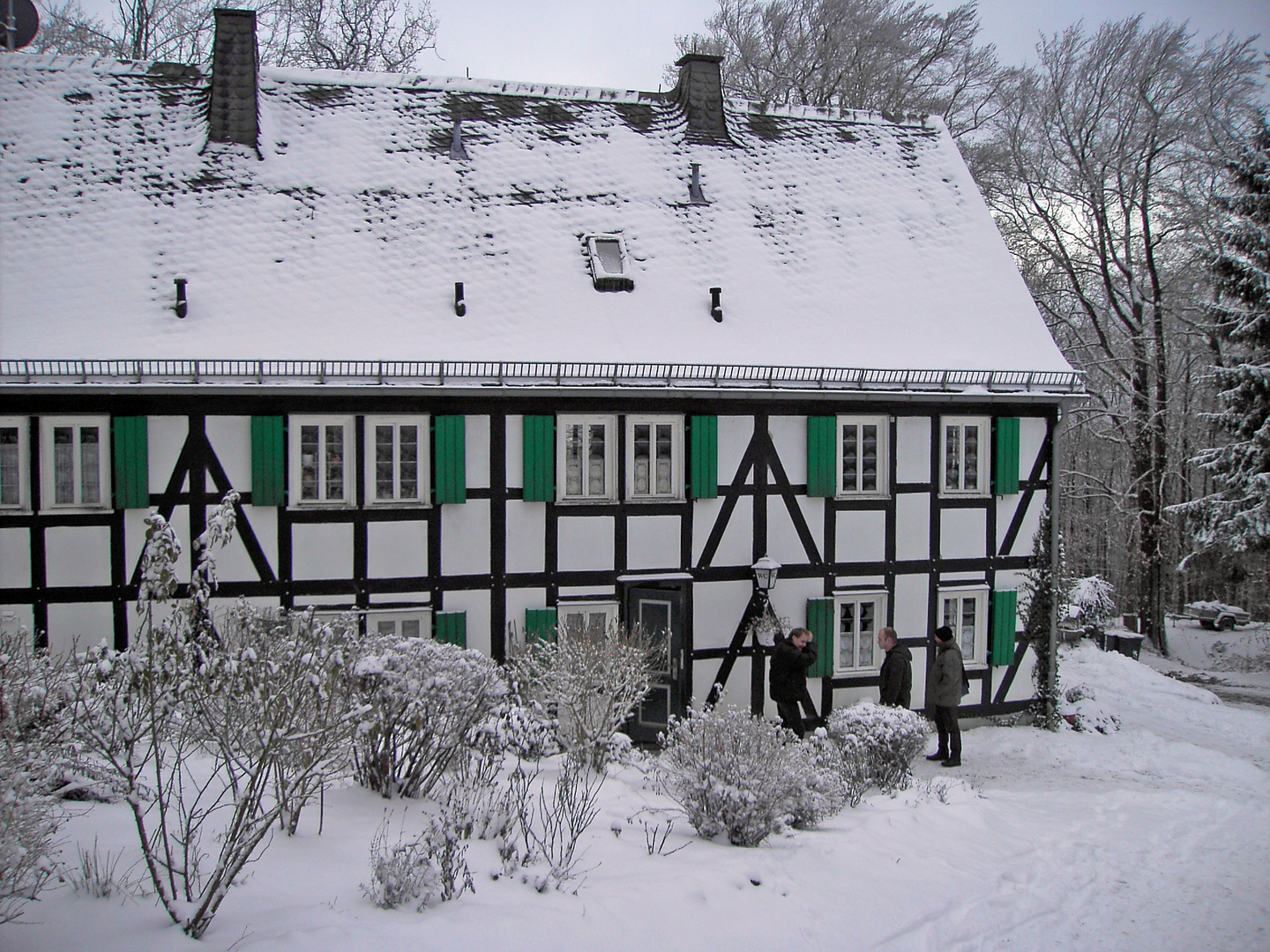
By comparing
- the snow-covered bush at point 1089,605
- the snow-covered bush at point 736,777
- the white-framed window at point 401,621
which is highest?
the white-framed window at point 401,621

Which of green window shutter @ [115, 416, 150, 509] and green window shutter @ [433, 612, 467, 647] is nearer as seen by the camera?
green window shutter @ [115, 416, 150, 509]

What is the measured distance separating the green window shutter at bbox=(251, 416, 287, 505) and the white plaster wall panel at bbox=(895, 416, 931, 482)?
788 centimetres

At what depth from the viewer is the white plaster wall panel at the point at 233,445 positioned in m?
9.97

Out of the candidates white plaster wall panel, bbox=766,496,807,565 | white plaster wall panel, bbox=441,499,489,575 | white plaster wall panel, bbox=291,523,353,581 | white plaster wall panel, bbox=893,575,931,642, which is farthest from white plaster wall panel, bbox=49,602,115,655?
white plaster wall panel, bbox=893,575,931,642

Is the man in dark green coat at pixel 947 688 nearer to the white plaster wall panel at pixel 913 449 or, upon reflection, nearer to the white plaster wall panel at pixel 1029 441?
the white plaster wall panel at pixel 913 449

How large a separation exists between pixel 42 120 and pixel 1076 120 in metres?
21.7

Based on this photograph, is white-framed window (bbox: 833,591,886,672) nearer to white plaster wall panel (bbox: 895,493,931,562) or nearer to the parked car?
white plaster wall panel (bbox: 895,493,931,562)

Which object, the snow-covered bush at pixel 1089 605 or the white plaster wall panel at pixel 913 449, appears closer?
the white plaster wall panel at pixel 913 449

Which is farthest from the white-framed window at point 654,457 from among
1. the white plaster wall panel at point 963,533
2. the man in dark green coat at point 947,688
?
the white plaster wall panel at point 963,533

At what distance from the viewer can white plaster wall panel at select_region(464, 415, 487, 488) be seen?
10680mm

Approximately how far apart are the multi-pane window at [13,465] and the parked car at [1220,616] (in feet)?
101

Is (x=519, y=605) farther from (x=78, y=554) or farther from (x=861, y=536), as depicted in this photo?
(x=78, y=554)

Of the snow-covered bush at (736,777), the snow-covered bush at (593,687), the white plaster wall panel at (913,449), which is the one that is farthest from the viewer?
the white plaster wall panel at (913,449)

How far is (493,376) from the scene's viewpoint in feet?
35.1
